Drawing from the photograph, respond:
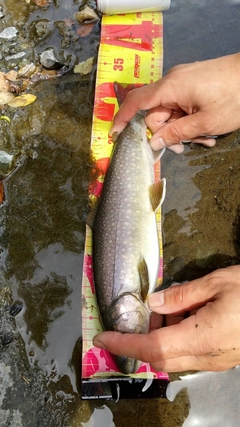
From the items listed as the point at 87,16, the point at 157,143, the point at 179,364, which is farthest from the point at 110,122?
the point at 179,364

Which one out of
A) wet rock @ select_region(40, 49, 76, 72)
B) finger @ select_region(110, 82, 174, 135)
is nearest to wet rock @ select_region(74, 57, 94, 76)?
wet rock @ select_region(40, 49, 76, 72)

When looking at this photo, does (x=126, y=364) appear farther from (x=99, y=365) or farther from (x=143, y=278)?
(x=143, y=278)

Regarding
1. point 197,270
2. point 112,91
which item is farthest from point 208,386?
point 112,91

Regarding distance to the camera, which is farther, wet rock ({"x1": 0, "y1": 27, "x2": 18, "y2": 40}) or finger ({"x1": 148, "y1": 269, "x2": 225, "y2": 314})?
wet rock ({"x1": 0, "y1": 27, "x2": 18, "y2": 40})

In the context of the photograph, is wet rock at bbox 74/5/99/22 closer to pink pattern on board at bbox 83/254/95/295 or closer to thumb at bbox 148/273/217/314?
pink pattern on board at bbox 83/254/95/295

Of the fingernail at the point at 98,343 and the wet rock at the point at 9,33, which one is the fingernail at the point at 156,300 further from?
the wet rock at the point at 9,33

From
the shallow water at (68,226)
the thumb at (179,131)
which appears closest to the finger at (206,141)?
the shallow water at (68,226)
